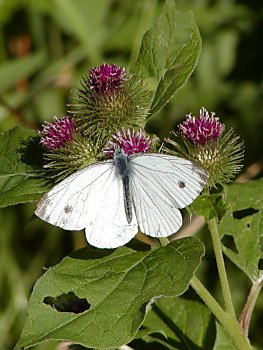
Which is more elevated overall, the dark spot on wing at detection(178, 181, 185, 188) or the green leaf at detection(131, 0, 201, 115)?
the green leaf at detection(131, 0, 201, 115)

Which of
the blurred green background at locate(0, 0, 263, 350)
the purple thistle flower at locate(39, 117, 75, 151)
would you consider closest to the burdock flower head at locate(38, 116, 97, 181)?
the purple thistle flower at locate(39, 117, 75, 151)

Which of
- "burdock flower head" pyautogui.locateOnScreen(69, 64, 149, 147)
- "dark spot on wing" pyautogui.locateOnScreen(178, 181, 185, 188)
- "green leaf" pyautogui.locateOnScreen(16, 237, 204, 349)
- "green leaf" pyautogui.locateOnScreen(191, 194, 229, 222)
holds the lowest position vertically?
"green leaf" pyautogui.locateOnScreen(16, 237, 204, 349)

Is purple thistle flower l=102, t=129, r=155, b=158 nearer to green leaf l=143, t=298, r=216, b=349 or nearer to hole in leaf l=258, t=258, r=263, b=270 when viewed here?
hole in leaf l=258, t=258, r=263, b=270

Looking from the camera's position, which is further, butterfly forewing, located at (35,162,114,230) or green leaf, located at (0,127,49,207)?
green leaf, located at (0,127,49,207)

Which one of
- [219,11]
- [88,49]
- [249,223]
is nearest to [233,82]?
[219,11]

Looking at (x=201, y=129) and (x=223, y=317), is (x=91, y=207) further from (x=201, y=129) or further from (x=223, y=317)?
(x=223, y=317)

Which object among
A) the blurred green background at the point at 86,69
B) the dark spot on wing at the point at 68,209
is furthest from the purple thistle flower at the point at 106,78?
the blurred green background at the point at 86,69

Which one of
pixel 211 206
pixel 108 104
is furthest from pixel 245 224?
pixel 108 104
